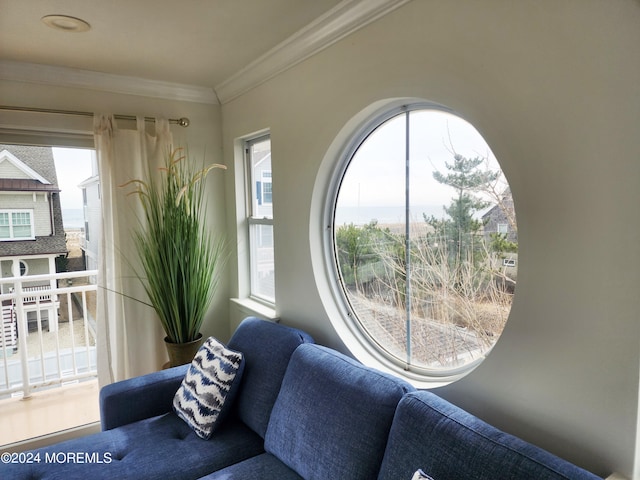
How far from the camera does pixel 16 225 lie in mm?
2730

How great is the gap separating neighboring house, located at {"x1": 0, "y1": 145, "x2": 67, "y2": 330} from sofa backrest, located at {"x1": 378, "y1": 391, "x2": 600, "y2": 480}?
8.82 feet

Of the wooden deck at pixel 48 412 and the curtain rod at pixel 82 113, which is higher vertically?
the curtain rod at pixel 82 113

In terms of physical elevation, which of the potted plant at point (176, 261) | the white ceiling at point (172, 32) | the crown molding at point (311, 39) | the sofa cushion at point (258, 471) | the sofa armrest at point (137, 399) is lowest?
the sofa cushion at point (258, 471)

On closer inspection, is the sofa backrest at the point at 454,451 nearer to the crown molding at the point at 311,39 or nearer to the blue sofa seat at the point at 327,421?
the blue sofa seat at the point at 327,421

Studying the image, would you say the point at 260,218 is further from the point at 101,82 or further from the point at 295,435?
the point at 295,435

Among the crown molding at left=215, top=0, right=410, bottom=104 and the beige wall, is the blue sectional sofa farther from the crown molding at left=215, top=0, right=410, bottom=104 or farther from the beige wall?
the crown molding at left=215, top=0, right=410, bottom=104

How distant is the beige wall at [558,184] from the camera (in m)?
1.03

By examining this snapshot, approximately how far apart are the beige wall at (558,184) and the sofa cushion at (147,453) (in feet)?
3.17

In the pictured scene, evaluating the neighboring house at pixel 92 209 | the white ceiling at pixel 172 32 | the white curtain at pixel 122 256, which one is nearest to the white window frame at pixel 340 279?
the white ceiling at pixel 172 32

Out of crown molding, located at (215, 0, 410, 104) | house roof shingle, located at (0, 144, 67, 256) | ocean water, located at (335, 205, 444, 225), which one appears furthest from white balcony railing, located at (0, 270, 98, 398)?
ocean water, located at (335, 205, 444, 225)

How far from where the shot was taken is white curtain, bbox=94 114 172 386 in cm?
266

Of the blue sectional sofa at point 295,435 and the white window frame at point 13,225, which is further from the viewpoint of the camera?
the white window frame at point 13,225

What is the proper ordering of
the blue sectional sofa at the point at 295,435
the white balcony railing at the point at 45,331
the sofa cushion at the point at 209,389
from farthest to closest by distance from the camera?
1. the white balcony railing at the point at 45,331
2. the sofa cushion at the point at 209,389
3. the blue sectional sofa at the point at 295,435

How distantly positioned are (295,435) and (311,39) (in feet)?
5.92
